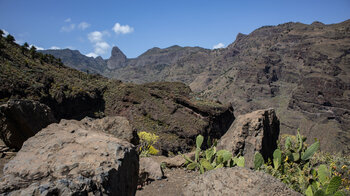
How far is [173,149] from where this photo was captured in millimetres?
18047

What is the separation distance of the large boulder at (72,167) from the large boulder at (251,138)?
5.02 m

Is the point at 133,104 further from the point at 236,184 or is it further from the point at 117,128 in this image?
the point at 236,184

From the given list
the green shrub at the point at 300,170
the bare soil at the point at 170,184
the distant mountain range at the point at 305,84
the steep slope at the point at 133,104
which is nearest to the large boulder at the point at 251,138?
the green shrub at the point at 300,170

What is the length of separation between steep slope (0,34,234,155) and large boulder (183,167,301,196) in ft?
44.3

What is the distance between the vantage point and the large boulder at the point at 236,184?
11.1ft

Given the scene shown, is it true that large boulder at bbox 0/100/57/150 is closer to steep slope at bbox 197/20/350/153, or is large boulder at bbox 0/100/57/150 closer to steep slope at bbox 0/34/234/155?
steep slope at bbox 0/34/234/155

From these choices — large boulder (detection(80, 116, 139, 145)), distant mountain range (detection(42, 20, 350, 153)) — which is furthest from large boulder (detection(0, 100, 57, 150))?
distant mountain range (detection(42, 20, 350, 153))

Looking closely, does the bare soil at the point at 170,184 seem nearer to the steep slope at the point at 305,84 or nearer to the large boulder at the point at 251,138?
the large boulder at the point at 251,138

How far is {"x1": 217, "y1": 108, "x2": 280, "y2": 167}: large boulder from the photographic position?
7973mm

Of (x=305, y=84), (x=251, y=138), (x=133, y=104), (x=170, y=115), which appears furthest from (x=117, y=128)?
(x=305, y=84)

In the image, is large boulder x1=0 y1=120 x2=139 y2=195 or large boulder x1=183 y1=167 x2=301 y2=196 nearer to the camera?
large boulder x1=0 y1=120 x2=139 y2=195

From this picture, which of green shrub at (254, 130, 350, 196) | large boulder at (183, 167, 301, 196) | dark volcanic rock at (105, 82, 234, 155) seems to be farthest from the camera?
dark volcanic rock at (105, 82, 234, 155)

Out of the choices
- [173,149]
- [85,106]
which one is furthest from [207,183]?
[85,106]

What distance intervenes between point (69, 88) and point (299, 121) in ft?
298
